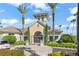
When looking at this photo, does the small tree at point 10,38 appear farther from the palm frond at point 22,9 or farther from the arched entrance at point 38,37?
the palm frond at point 22,9

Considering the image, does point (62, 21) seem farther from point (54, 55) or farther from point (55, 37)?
point (54, 55)

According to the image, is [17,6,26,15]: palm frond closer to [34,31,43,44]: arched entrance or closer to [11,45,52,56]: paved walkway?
[34,31,43,44]: arched entrance

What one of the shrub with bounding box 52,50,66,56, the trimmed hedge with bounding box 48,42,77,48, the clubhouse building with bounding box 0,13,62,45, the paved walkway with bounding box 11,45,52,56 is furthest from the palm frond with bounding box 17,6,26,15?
the shrub with bounding box 52,50,66,56

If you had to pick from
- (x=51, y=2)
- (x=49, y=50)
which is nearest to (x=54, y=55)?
(x=49, y=50)

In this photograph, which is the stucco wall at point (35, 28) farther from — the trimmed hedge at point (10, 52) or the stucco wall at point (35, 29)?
the trimmed hedge at point (10, 52)

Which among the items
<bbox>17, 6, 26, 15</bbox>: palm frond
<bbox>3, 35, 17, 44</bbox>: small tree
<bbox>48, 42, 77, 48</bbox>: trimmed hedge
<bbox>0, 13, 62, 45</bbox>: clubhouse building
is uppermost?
<bbox>17, 6, 26, 15</bbox>: palm frond

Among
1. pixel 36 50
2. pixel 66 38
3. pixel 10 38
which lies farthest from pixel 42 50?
pixel 10 38

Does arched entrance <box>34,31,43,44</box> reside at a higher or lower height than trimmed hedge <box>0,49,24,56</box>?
higher

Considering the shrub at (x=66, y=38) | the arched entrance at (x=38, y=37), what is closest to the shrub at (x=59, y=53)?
the shrub at (x=66, y=38)

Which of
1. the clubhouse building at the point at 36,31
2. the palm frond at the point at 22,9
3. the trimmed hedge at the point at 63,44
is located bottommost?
the trimmed hedge at the point at 63,44

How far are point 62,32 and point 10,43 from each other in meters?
1.03

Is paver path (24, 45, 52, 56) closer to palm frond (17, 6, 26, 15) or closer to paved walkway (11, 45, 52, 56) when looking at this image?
paved walkway (11, 45, 52, 56)

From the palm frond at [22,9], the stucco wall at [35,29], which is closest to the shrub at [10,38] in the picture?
the stucco wall at [35,29]

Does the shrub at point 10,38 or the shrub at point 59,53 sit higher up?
the shrub at point 10,38
